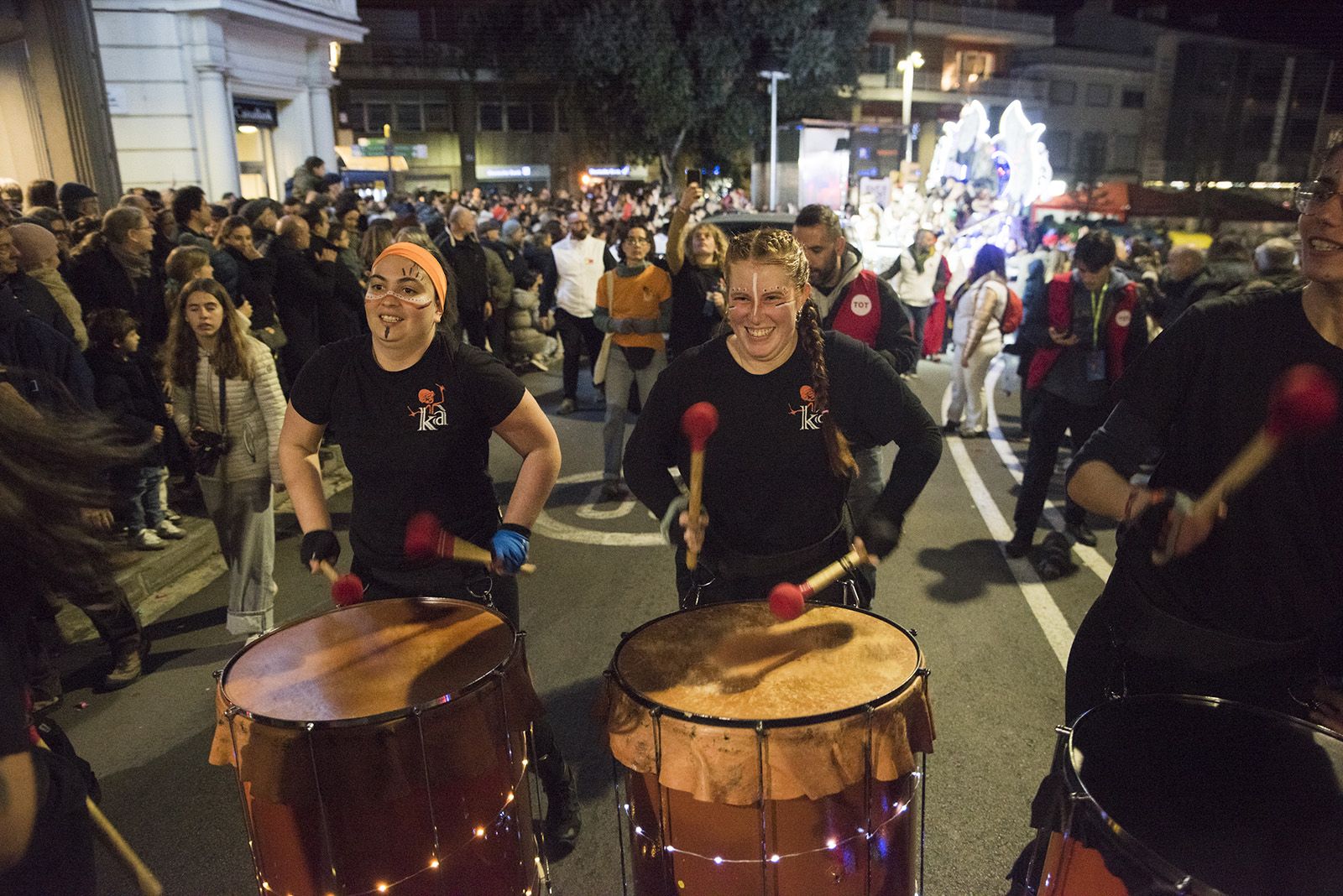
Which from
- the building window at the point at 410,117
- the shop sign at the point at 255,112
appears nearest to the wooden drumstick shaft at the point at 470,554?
the shop sign at the point at 255,112

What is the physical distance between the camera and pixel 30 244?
573 cm

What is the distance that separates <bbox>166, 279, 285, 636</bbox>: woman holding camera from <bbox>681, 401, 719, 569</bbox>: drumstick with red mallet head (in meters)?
2.70

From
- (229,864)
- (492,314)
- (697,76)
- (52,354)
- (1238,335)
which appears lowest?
(229,864)

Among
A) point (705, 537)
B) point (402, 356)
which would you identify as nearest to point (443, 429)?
point (402, 356)

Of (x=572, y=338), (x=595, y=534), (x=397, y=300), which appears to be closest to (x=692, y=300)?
(x=595, y=534)

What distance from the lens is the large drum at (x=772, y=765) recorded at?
2.01m

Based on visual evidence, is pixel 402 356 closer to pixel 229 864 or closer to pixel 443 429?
pixel 443 429

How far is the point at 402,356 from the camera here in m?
3.03

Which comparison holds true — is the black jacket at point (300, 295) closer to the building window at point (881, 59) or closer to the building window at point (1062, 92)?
the building window at point (881, 59)

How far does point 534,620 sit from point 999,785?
2.62 metres

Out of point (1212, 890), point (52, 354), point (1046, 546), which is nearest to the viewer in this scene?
point (1212, 890)

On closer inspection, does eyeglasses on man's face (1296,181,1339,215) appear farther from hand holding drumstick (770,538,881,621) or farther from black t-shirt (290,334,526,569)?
black t-shirt (290,334,526,569)

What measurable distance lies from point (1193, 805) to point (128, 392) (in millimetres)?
5642

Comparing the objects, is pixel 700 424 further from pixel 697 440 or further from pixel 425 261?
pixel 425 261
